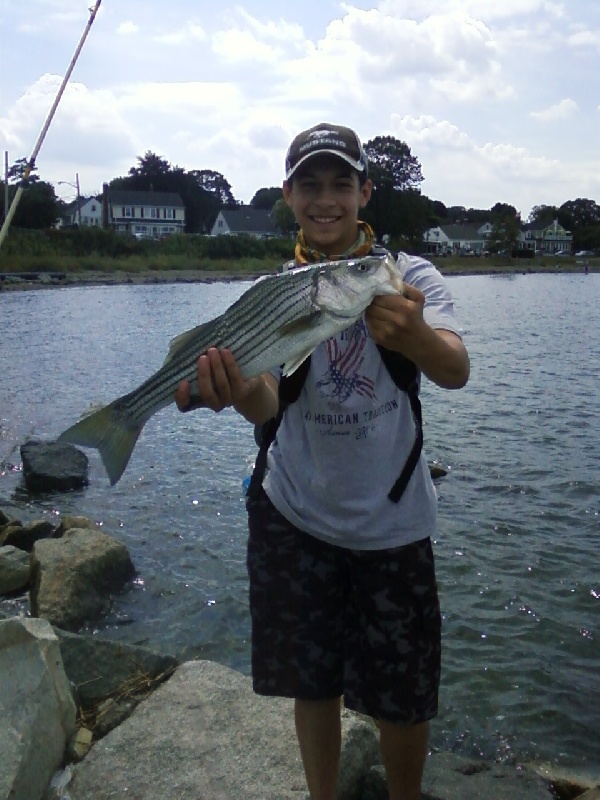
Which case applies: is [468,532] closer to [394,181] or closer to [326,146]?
[326,146]

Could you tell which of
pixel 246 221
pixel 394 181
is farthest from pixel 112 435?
pixel 246 221

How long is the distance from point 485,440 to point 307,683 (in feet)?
34.7

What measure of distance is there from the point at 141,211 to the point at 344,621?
110480 mm

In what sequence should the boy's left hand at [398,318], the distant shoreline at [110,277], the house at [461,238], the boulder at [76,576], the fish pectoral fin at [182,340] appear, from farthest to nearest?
the house at [461,238] → the distant shoreline at [110,277] → the boulder at [76,576] → the fish pectoral fin at [182,340] → the boy's left hand at [398,318]

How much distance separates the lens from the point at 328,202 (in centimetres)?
334

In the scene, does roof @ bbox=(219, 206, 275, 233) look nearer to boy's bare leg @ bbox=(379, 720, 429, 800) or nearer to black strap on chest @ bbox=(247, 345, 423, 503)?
black strap on chest @ bbox=(247, 345, 423, 503)

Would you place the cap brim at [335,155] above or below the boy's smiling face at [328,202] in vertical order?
above

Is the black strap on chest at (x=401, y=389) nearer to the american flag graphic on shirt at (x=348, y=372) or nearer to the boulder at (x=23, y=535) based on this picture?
the american flag graphic on shirt at (x=348, y=372)

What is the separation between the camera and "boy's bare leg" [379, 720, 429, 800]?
125 inches

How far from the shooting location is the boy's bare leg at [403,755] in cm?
316

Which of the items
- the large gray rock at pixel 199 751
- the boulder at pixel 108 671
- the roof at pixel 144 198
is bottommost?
the boulder at pixel 108 671

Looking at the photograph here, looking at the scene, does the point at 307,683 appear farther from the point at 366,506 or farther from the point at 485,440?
the point at 485,440

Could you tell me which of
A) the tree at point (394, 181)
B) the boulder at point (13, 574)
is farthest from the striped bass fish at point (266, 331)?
the tree at point (394, 181)

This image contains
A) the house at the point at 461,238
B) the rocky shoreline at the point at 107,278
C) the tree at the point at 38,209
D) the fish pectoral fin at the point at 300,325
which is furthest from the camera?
the house at the point at 461,238
